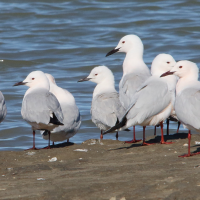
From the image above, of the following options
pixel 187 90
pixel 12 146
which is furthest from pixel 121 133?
pixel 187 90

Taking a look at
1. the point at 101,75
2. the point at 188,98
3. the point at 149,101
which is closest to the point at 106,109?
the point at 149,101

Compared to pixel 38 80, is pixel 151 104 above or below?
below

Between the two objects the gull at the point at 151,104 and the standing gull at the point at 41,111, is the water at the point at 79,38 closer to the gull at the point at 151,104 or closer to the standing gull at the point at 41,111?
the standing gull at the point at 41,111

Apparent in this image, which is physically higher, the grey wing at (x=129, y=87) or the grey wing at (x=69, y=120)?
the grey wing at (x=129, y=87)

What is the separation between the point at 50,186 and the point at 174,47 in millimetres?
13657

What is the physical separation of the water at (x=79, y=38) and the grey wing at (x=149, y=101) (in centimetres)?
396

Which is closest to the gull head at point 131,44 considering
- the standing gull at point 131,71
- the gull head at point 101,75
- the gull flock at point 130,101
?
the standing gull at point 131,71

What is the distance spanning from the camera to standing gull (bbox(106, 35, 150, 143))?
7391 millimetres

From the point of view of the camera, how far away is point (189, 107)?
5.75 m

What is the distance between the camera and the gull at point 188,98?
5680 millimetres

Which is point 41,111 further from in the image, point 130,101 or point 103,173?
point 103,173

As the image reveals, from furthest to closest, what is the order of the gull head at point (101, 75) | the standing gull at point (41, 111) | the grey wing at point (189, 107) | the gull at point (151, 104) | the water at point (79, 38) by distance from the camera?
the water at point (79, 38), the gull head at point (101, 75), the standing gull at point (41, 111), the gull at point (151, 104), the grey wing at point (189, 107)

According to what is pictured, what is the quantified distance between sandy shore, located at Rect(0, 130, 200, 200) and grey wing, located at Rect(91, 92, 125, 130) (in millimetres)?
703

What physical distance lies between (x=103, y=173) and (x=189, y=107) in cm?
156
